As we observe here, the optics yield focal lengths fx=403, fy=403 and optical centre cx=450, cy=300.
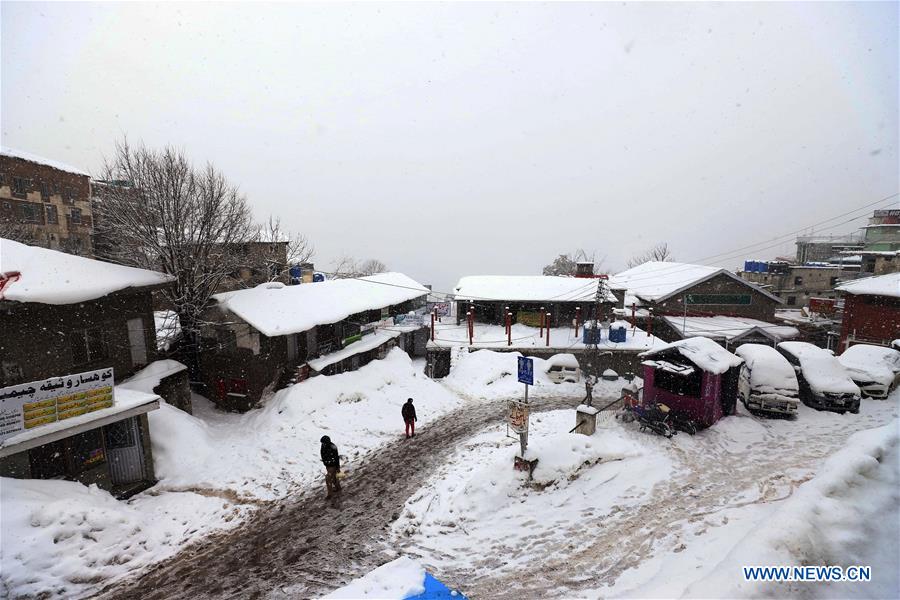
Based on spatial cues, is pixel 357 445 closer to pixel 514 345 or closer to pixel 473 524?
pixel 473 524

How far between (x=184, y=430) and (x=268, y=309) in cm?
647

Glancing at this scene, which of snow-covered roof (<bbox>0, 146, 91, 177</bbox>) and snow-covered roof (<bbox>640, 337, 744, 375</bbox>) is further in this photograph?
snow-covered roof (<bbox>0, 146, 91, 177</bbox>)

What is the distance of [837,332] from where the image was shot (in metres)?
35.5

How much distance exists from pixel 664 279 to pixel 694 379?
28.2 m

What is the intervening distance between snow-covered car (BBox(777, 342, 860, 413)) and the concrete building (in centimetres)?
2576

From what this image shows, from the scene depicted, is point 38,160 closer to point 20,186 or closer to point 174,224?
point 20,186

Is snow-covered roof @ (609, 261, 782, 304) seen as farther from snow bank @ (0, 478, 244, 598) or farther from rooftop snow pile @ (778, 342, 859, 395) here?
snow bank @ (0, 478, 244, 598)

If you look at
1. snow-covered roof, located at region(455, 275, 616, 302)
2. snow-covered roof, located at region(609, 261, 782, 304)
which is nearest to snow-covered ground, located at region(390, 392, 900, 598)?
snow-covered roof, located at region(455, 275, 616, 302)

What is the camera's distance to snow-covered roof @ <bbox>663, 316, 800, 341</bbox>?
2927 cm

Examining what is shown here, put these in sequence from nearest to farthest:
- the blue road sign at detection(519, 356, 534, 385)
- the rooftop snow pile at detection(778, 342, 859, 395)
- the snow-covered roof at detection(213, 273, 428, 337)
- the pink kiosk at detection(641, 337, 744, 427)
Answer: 1. the blue road sign at detection(519, 356, 534, 385)
2. the pink kiosk at detection(641, 337, 744, 427)
3. the rooftop snow pile at detection(778, 342, 859, 395)
4. the snow-covered roof at detection(213, 273, 428, 337)

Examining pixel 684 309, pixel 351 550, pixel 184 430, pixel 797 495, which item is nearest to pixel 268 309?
pixel 184 430

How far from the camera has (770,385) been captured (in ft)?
55.0

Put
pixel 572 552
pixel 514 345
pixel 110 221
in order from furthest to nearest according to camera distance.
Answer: pixel 514 345, pixel 110 221, pixel 572 552

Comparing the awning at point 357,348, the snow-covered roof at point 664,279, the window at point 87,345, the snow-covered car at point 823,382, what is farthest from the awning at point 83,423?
the snow-covered roof at point 664,279
